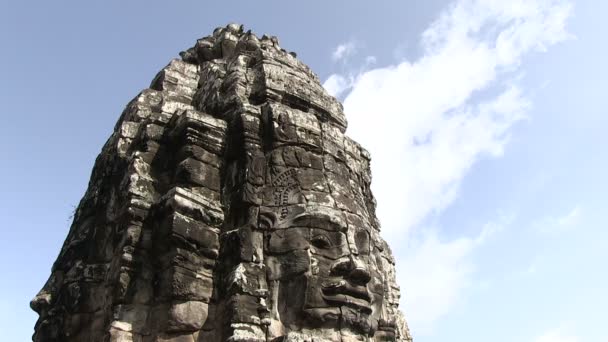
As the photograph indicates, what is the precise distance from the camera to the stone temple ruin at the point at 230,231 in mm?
5945

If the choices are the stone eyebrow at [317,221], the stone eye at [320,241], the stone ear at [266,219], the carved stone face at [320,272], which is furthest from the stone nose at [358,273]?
the stone ear at [266,219]

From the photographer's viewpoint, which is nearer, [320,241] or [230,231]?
[320,241]

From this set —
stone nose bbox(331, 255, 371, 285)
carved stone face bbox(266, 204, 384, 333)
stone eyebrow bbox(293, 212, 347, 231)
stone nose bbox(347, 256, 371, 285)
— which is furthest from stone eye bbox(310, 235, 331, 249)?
stone nose bbox(347, 256, 371, 285)

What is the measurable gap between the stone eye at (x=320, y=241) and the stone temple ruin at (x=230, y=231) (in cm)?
2

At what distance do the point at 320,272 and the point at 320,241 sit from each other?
37 centimetres

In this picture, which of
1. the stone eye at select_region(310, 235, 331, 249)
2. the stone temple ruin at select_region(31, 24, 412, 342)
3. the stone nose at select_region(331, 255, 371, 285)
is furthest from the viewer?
the stone eye at select_region(310, 235, 331, 249)

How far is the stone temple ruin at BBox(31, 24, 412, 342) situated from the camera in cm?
595

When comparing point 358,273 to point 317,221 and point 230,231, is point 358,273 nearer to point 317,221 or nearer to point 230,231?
point 317,221

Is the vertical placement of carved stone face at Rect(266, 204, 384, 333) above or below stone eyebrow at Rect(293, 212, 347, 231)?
below

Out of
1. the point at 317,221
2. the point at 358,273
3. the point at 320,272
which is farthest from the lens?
the point at 317,221

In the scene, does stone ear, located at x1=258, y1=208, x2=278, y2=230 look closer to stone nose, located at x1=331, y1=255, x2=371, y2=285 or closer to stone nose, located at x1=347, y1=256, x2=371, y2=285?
stone nose, located at x1=331, y1=255, x2=371, y2=285

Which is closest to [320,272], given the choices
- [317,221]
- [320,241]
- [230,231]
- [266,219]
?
[320,241]

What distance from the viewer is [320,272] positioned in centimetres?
611

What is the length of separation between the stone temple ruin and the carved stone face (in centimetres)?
1
